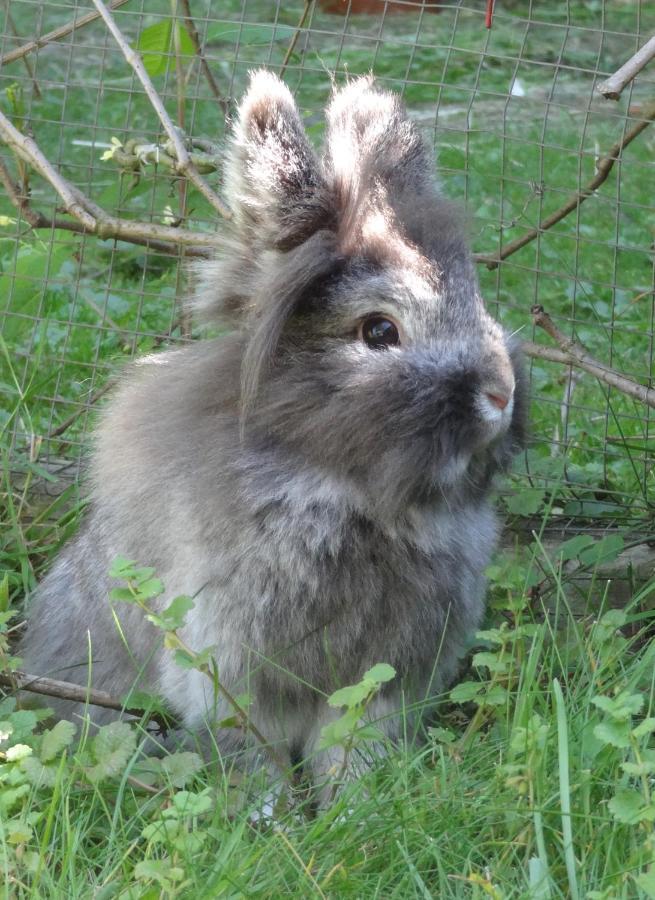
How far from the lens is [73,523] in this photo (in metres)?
4.12

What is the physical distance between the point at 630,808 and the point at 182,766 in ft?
3.10

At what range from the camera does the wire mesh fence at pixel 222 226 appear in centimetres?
392

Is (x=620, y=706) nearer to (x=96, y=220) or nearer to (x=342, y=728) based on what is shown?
(x=342, y=728)

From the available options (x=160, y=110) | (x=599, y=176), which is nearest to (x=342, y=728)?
(x=160, y=110)

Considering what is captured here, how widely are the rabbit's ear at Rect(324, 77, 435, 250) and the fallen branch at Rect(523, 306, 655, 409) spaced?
0.67 meters

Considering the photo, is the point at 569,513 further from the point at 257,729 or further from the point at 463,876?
the point at 463,876

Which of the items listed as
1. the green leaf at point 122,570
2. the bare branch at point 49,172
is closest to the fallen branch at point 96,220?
the bare branch at point 49,172

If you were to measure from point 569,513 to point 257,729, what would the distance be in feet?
5.16

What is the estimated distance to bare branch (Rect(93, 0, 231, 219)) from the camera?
3.54 meters

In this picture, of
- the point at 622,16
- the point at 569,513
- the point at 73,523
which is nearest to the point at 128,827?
the point at 73,523

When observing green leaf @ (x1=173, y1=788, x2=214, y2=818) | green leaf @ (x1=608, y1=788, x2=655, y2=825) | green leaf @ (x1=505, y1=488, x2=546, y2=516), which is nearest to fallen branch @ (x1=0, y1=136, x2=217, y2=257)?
green leaf @ (x1=505, y1=488, x2=546, y2=516)

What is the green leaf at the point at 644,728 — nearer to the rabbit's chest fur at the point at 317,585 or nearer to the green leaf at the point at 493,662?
the green leaf at the point at 493,662

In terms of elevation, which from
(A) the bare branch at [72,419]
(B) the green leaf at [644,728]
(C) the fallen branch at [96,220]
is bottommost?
(A) the bare branch at [72,419]

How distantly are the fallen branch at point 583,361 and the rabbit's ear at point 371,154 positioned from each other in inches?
26.4
